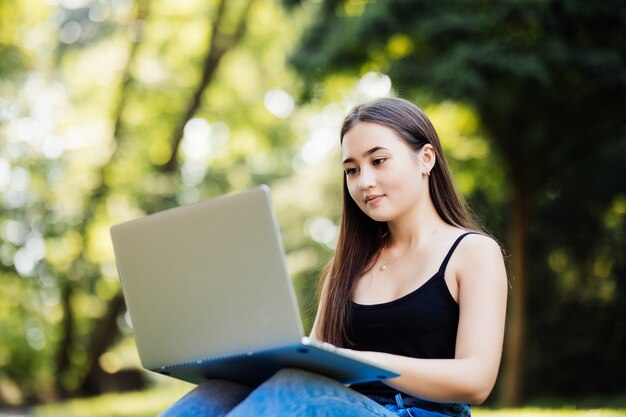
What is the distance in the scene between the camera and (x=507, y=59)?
6.91m

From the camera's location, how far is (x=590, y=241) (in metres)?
10.1

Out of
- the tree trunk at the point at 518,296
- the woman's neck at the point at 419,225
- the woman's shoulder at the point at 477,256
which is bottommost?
the tree trunk at the point at 518,296

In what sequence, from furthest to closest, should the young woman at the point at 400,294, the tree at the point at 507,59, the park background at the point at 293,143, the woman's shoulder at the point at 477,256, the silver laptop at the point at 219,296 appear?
the park background at the point at 293,143 < the tree at the point at 507,59 < the woman's shoulder at the point at 477,256 < the young woman at the point at 400,294 < the silver laptop at the point at 219,296

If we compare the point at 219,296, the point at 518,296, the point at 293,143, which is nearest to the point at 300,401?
the point at 219,296

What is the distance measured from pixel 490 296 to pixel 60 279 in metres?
11.5

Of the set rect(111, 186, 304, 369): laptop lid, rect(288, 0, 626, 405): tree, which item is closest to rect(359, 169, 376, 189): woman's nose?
rect(111, 186, 304, 369): laptop lid

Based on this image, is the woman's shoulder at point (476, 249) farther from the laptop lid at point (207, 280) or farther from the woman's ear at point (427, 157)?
the laptop lid at point (207, 280)

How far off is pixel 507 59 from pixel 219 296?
225 inches

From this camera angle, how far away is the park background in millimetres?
7281

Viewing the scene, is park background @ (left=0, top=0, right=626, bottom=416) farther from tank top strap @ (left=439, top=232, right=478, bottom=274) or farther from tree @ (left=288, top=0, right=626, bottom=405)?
tank top strap @ (left=439, top=232, right=478, bottom=274)

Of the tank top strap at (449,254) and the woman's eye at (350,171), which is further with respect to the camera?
the woman's eye at (350,171)

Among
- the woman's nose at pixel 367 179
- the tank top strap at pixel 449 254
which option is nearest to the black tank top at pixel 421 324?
the tank top strap at pixel 449 254

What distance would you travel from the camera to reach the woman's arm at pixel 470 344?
5.74ft

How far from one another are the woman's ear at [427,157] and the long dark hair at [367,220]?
0.04 feet
